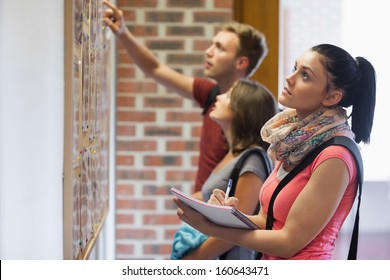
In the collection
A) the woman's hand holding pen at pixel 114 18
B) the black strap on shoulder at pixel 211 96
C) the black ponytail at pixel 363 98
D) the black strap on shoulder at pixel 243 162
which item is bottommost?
the black strap on shoulder at pixel 243 162

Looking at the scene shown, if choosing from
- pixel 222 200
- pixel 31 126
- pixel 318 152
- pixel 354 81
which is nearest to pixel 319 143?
pixel 318 152

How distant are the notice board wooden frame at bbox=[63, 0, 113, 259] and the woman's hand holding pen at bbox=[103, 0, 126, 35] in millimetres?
34

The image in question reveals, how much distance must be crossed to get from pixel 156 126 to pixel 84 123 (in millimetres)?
1099

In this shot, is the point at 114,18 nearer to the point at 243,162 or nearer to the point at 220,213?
the point at 243,162

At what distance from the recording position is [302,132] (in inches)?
46.7

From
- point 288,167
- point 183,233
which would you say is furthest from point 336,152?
point 183,233

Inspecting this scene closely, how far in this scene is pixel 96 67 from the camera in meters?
1.73

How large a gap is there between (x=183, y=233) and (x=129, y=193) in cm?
89

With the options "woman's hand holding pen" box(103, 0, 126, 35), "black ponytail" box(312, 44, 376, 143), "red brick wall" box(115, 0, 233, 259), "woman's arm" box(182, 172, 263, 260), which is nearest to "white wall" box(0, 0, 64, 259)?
"woman's arm" box(182, 172, 263, 260)

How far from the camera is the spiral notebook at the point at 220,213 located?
1.19m

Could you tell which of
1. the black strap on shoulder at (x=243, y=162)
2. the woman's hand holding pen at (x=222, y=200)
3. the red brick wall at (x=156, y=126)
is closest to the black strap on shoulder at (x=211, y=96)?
the red brick wall at (x=156, y=126)

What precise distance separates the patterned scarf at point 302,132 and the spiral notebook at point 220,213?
0.41 feet

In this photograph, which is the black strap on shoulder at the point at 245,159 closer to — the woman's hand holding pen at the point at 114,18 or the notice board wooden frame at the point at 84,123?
the notice board wooden frame at the point at 84,123

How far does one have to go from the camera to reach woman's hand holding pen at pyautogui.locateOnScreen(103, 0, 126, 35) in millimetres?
1971
